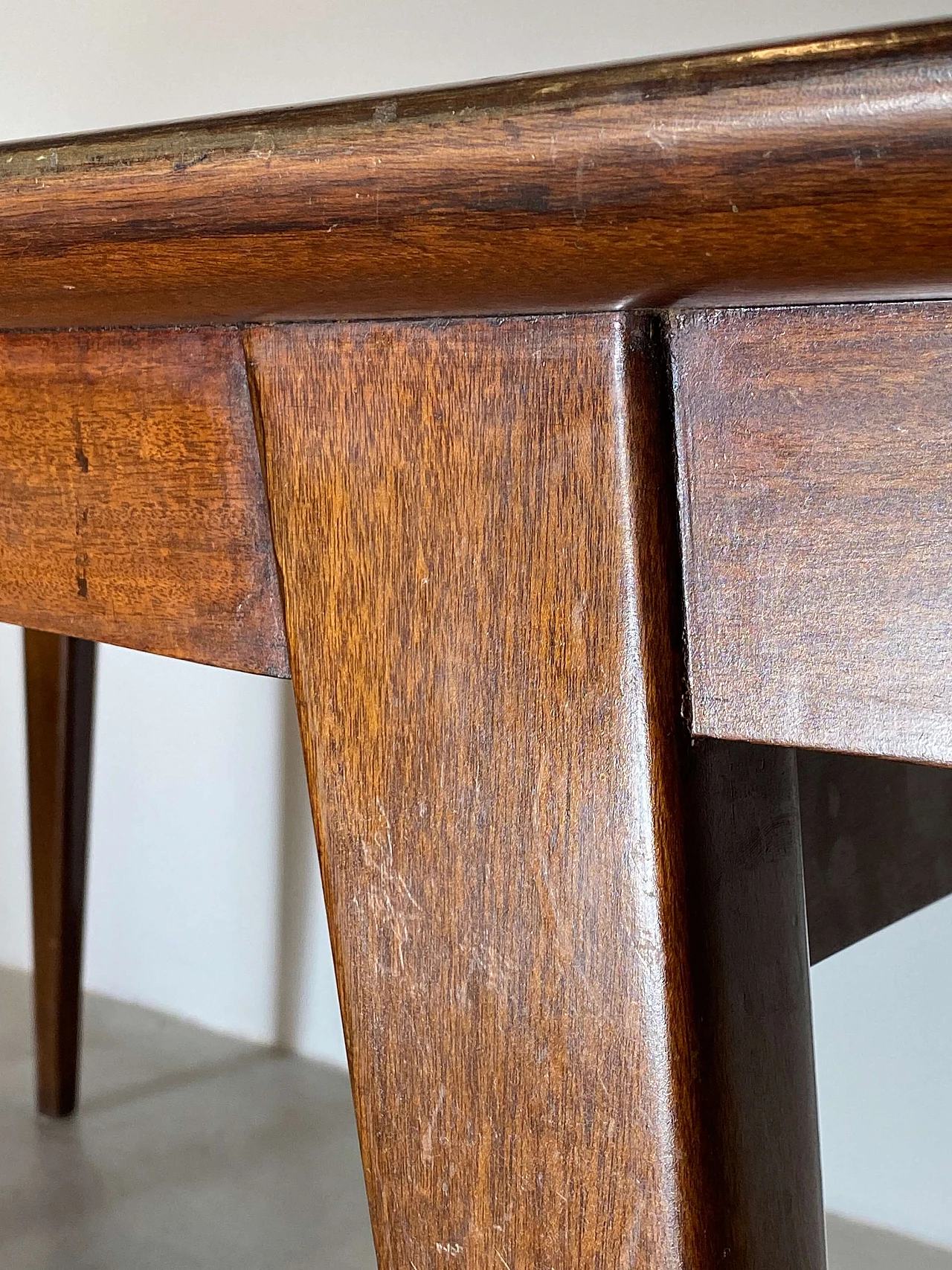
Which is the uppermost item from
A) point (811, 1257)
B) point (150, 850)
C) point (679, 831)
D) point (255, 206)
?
point (255, 206)

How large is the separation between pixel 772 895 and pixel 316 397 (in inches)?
5.9

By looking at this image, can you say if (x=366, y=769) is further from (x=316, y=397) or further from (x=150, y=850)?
(x=150, y=850)

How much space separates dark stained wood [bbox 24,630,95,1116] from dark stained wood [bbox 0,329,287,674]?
0.77 m

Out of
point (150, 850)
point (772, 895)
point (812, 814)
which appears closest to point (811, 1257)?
point (772, 895)

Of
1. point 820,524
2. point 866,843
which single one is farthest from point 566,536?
point 866,843

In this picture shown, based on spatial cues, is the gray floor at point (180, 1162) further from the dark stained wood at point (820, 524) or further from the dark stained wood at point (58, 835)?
the dark stained wood at point (820, 524)

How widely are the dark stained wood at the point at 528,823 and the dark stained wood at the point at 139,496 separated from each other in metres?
0.02

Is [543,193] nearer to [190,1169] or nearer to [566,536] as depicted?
[566,536]

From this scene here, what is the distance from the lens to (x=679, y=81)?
0.73ft

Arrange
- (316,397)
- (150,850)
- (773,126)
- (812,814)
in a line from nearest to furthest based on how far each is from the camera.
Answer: (773,126), (316,397), (812,814), (150,850)

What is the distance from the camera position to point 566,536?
0.91ft

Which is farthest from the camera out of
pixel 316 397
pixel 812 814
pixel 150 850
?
pixel 150 850

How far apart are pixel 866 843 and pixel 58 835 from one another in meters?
0.83

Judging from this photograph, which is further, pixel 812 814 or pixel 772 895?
pixel 812 814
